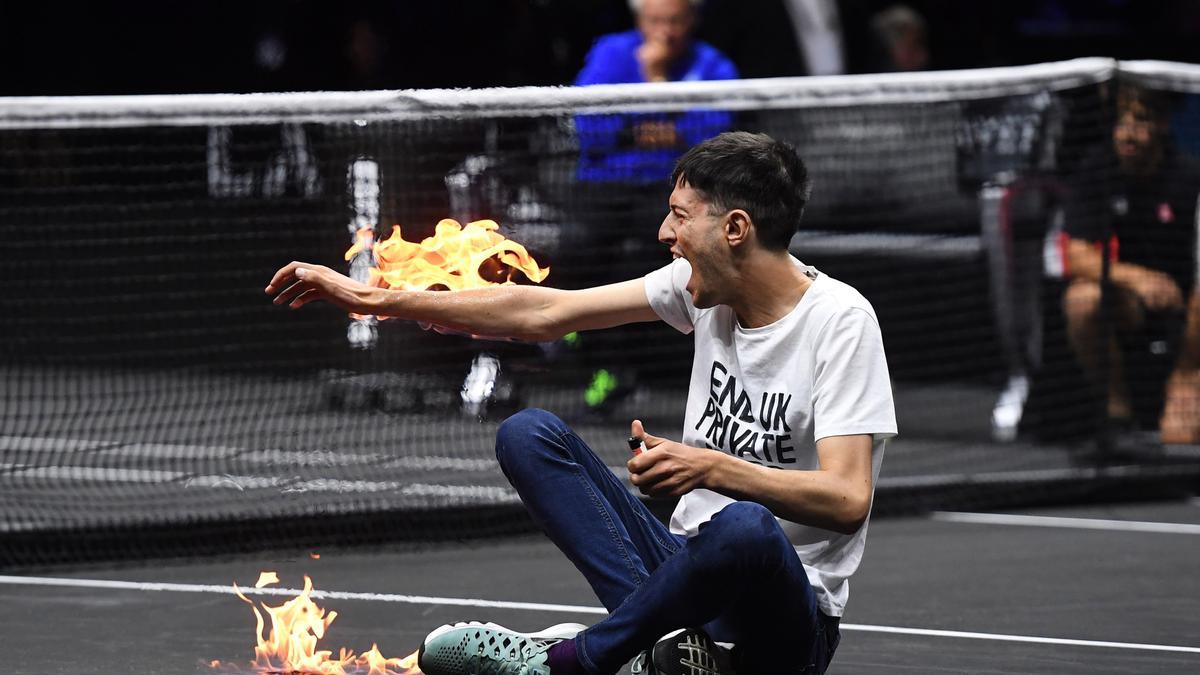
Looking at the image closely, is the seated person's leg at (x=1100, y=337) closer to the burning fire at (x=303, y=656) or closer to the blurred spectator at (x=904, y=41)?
the blurred spectator at (x=904, y=41)

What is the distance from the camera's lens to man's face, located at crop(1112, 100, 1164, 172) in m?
8.32

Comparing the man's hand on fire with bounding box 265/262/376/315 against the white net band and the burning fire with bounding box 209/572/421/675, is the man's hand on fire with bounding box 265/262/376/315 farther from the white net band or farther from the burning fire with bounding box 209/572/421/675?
the white net band

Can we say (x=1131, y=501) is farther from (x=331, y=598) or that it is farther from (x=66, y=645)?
(x=66, y=645)

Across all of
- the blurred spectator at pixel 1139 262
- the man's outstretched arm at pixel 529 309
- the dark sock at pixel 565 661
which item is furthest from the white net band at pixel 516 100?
the dark sock at pixel 565 661

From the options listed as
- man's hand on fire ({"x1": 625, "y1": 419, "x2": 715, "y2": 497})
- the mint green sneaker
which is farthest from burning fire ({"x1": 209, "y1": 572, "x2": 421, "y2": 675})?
man's hand on fire ({"x1": 625, "y1": 419, "x2": 715, "y2": 497})

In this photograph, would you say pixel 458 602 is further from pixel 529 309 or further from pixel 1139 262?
pixel 1139 262

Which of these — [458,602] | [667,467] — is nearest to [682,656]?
[667,467]

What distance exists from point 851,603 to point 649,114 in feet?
9.94

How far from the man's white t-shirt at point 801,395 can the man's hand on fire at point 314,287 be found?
0.84m

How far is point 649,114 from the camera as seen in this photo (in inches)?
320

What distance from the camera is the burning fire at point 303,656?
4.61 meters

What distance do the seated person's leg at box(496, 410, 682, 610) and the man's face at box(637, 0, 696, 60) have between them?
461 cm

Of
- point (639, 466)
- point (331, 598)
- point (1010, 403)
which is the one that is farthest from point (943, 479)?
point (639, 466)

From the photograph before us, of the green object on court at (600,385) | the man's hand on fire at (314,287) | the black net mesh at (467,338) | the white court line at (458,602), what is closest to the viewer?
the man's hand on fire at (314,287)
